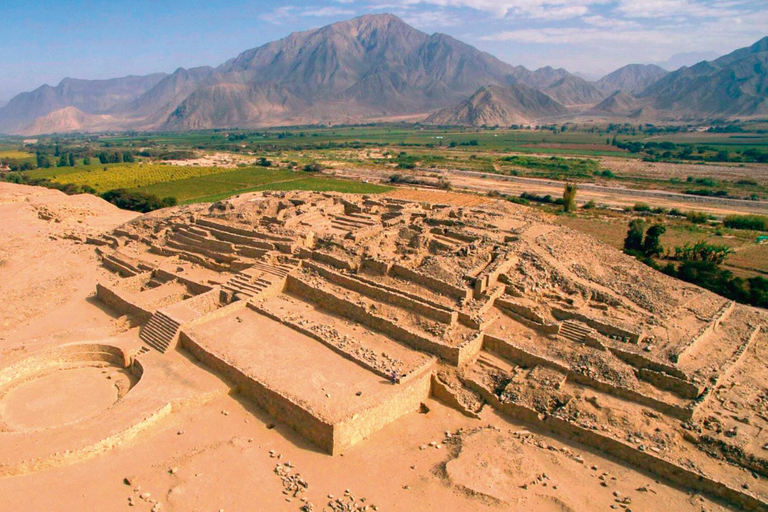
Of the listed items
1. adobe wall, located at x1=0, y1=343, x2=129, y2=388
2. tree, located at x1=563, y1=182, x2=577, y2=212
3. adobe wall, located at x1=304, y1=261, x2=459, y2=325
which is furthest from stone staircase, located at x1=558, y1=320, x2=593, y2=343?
tree, located at x1=563, y1=182, x2=577, y2=212

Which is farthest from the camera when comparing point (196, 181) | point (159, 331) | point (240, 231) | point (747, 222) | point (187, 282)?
point (196, 181)

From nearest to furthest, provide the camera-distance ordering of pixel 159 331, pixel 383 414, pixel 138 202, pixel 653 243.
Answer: pixel 383 414 < pixel 159 331 < pixel 653 243 < pixel 138 202

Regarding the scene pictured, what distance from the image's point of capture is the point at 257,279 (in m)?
26.2

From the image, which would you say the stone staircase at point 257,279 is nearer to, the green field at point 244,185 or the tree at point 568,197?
the green field at point 244,185

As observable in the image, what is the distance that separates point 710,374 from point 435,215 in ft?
64.3

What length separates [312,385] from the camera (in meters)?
17.6

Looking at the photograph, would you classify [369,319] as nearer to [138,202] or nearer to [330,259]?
[330,259]

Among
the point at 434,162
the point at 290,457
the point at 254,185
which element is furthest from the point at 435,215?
the point at 434,162

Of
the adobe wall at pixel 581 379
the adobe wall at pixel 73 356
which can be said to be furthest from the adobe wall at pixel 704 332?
the adobe wall at pixel 73 356

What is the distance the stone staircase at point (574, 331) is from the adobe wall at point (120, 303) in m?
19.7

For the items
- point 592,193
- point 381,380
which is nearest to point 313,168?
point 592,193

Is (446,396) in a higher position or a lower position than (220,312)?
lower

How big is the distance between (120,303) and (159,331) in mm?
5392

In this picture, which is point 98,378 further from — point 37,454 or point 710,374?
point 710,374
